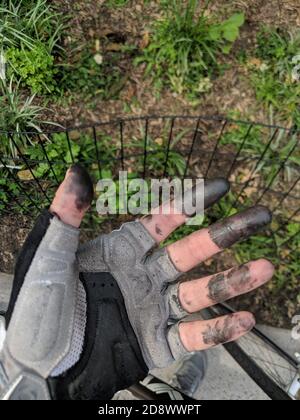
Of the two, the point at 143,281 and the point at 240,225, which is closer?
the point at 240,225

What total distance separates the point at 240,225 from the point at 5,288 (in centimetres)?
172

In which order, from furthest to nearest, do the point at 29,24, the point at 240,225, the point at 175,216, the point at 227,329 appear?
1. the point at 29,24
2. the point at 175,216
3. the point at 240,225
4. the point at 227,329

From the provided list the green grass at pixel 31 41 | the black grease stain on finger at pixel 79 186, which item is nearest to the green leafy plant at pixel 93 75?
the green grass at pixel 31 41

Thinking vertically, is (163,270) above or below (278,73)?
below

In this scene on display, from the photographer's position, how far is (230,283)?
97.4 inches

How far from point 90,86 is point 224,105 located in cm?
98

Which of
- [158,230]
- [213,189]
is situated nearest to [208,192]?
[213,189]

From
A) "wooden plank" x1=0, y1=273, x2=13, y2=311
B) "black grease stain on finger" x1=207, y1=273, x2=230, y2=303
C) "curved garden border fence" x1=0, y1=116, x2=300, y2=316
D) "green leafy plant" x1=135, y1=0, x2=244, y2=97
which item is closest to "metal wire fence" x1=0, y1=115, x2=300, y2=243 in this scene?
"curved garden border fence" x1=0, y1=116, x2=300, y2=316

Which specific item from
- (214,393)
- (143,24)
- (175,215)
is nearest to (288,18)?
(143,24)

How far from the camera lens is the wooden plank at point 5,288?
10.8ft

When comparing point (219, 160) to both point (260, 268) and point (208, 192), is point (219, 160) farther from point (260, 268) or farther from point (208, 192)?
point (260, 268)

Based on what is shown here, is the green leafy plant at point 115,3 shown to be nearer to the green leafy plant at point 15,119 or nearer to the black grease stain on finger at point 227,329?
the green leafy plant at point 15,119

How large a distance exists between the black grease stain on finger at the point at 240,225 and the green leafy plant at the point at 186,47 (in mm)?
1373

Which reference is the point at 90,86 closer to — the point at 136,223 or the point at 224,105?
the point at 224,105
